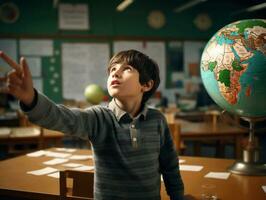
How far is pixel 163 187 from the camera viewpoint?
2004 millimetres

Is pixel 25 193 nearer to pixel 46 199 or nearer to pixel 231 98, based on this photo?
pixel 46 199

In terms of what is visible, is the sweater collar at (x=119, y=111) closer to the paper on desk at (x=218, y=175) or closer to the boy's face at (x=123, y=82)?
the boy's face at (x=123, y=82)

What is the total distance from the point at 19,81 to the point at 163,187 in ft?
3.56

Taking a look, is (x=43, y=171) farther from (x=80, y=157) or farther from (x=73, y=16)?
(x=73, y=16)

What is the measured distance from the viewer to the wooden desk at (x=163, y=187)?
1.88 meters

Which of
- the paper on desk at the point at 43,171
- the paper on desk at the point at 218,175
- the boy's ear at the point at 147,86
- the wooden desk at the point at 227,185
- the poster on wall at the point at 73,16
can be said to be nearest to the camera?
the boy's ear at the point at 147,86

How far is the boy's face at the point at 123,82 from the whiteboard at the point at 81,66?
6268 mm

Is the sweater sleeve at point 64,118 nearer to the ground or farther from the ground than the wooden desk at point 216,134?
farther from the ground

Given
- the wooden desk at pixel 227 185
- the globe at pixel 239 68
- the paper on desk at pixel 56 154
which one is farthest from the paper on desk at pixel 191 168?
the paper on desk at pixel 56 154

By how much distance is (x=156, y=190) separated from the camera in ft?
5.22

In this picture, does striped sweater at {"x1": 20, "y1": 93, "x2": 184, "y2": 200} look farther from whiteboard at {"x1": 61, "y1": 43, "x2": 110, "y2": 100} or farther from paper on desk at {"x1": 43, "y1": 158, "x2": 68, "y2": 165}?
whiteboard at {"x1": 61, "y1": 43, "x2": 110, "y2": 100}

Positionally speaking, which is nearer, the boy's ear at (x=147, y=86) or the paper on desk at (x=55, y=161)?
the boy's ear at (x=147, y=86)

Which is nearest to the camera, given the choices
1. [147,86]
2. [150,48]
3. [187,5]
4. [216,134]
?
[147,86]

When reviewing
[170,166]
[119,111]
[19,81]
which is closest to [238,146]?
[170,166]
